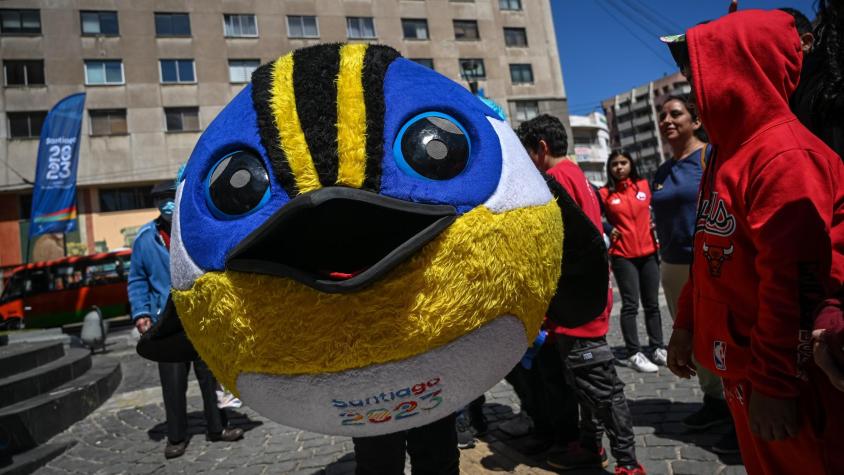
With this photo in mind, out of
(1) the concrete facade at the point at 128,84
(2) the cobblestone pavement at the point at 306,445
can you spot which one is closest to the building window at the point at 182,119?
(1) the concrete facade at the point at 128,84

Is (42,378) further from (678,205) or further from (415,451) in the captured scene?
(678,205)

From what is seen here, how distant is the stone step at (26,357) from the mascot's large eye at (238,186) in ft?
15.8

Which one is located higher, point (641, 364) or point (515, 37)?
point (515, 37)

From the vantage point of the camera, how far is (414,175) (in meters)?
1.28

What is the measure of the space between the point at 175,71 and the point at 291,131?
2724cm

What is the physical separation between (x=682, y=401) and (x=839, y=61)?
2817 millimetres

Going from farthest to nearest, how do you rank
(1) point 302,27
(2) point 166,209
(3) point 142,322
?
(1) point 302,27 → (3) point 142,322 → (2) point 166,209

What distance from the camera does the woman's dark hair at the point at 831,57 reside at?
58.4 inches

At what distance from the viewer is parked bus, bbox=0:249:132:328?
1441cm

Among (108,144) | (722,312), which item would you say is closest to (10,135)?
(108,144)

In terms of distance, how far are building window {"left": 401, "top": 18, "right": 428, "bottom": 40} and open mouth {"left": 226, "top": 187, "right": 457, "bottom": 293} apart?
29.5 metres

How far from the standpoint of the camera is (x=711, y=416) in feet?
10.4

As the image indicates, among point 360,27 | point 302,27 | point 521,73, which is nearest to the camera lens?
point 302,27

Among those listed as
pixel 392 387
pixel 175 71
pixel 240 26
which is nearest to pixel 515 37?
pixel 240 26
